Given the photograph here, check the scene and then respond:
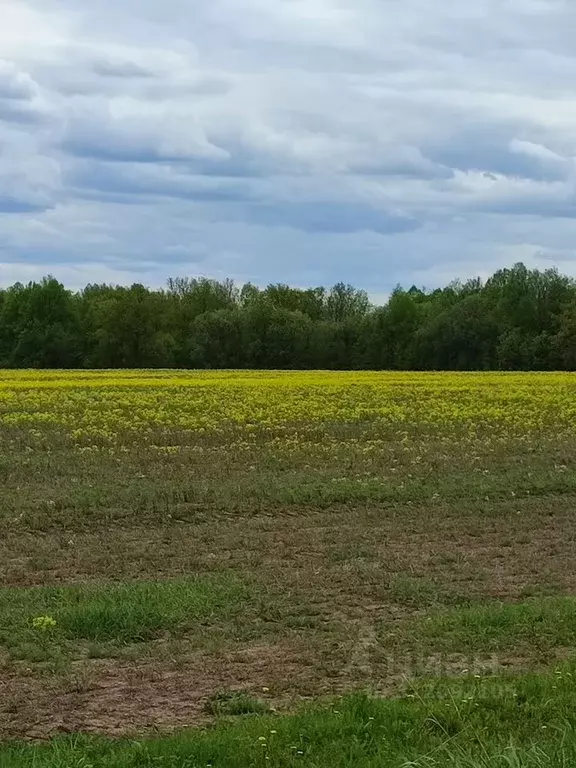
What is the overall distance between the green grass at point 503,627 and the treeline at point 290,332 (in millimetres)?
88216

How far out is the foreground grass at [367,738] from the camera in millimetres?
5785

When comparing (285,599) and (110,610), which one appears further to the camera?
(285,599)

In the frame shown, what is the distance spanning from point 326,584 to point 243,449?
12052 millimetres

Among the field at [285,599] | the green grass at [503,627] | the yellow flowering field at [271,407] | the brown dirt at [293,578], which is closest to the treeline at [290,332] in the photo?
the yellow flowering field at [271,407]

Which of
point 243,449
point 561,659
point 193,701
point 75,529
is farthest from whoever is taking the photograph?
point 243,449

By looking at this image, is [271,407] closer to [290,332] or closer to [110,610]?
[110,610]

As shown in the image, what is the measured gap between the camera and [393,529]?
50.8ft

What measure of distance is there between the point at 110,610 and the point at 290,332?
93155 millimetres

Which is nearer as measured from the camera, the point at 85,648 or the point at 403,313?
the point at 85,648

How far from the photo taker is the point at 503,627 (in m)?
9.55

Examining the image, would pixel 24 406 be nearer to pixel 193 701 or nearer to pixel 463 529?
pixel 463 529

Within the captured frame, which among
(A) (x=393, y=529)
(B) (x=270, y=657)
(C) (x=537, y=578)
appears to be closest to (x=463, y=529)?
(A) (x=393, y=529)

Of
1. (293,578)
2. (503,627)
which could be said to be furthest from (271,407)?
(503,627)

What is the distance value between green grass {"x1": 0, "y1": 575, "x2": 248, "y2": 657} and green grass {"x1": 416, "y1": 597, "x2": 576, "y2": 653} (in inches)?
88.2
